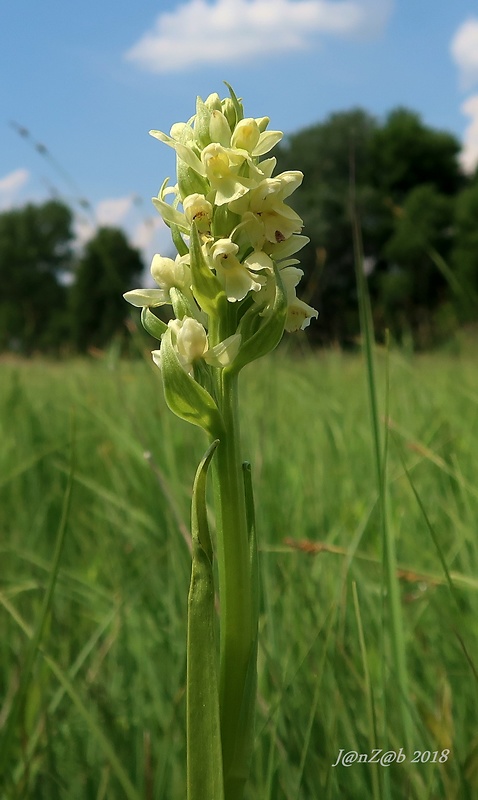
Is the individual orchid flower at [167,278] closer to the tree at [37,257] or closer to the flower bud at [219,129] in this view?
the flower bud at [219,129]

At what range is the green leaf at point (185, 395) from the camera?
1.65 ft

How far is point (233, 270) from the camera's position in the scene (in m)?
0.53

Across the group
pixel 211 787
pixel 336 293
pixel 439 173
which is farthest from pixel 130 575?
pixel 439 173

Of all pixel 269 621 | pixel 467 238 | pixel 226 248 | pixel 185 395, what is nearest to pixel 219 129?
pixel 226 248

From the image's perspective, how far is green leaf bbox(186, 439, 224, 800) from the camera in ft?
1.49

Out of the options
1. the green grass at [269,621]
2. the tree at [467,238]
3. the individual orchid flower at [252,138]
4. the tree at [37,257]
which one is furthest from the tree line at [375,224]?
the individual orchid flower at [252,138]

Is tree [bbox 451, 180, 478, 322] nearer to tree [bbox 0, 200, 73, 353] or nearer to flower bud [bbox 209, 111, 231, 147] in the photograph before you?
tree [bbox 0, 200, 73, 353]

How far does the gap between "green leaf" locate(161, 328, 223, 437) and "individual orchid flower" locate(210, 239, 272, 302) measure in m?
0.06

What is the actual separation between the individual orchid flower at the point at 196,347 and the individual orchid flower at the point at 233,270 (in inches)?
1.3

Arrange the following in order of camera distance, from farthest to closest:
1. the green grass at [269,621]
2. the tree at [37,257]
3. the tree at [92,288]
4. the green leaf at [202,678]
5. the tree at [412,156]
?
the tree at [37,257], the tree at [412,156], the tree at [92,288], the green grass at [269,621], the green leaf at [202,678]

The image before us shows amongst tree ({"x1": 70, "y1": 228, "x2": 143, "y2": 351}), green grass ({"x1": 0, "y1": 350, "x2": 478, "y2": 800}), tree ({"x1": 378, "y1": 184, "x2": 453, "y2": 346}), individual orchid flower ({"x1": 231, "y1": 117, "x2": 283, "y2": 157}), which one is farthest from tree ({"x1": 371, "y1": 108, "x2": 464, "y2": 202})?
individual orchid flower ({"x1": 231, "y1": 117, "x2": 283, "y2": 157})

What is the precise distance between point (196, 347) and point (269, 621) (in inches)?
17.1

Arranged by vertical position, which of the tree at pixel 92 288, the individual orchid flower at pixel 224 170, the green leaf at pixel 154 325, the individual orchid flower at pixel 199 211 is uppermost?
the tree at pixel 92 288

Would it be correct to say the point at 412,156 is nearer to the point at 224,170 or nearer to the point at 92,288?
the point at 92,288
